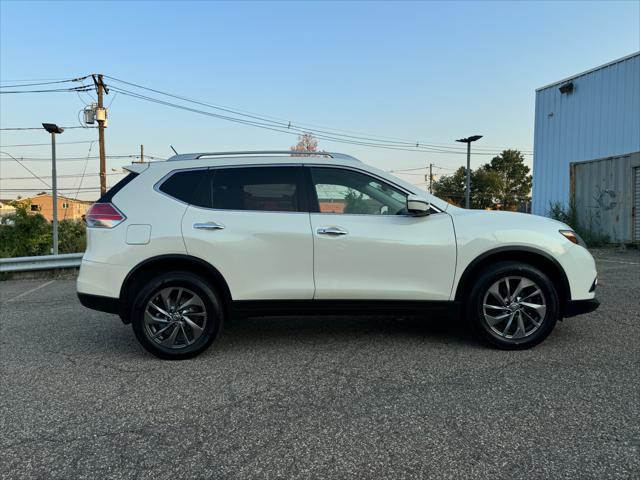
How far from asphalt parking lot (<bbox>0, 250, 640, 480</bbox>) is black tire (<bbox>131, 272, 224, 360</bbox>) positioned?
0.45 feet

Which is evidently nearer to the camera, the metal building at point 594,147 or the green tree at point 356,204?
the green tree at point 356,204

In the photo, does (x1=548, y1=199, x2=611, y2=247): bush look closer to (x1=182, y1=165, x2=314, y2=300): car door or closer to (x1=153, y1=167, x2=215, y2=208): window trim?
(x1=182, y1=165, x2=314, y2=300): car door

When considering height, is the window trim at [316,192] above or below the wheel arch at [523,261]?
above

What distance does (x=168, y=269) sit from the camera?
414 cm

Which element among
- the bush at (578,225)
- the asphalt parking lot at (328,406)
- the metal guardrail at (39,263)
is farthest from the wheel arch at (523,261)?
the bush at (578,225)

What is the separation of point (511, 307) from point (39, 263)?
9.37 meters

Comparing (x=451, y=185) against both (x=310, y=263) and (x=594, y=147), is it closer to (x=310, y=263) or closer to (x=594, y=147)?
(x=594, y=147)

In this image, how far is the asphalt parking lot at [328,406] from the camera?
7.90 ft

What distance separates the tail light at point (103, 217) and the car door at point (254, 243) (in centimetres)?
59

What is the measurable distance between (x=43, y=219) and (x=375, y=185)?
12298mm

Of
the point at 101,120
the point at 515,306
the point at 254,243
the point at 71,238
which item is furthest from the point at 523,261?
the point at 101,120

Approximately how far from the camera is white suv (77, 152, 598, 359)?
159 inches

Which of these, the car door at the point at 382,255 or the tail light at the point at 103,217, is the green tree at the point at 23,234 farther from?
the car door at the point at 382,255

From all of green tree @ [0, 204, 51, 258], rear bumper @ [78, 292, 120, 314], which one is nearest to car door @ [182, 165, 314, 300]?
rear bumper @ [78, 292, 120, 314]
